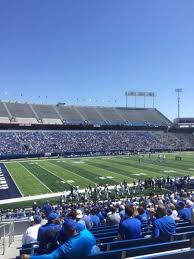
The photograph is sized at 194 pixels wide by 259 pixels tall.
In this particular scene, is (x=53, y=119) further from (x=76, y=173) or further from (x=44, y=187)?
(x=44, y=187)

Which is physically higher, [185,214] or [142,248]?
[142,248]

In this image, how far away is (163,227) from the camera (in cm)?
682

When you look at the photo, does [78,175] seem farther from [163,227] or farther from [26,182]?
[163,227]

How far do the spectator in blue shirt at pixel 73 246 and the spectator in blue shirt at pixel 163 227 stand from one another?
228 cm

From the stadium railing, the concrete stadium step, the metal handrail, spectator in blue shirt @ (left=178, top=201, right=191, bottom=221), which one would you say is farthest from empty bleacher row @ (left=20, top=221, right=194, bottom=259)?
the metal handrail

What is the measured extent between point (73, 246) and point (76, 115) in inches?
3486

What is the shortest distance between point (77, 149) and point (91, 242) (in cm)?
6426

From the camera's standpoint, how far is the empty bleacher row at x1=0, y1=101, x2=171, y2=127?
277ft

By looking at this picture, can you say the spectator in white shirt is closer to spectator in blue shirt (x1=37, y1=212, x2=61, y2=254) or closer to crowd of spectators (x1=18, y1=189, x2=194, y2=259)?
crowd of spectators (x1=18, y1=189, x2=194, y2=259)

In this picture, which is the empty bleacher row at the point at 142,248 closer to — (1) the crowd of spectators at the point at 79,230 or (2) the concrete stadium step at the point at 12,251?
(1) the crowd of spectators at the point at 79,230

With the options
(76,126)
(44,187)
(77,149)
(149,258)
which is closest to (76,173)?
(44,187)

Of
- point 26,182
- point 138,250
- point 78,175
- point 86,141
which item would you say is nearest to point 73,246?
point 138,250

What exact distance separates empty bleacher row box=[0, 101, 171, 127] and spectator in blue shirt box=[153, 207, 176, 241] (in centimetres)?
7471

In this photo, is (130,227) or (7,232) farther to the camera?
(7,232)
